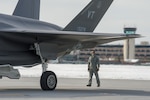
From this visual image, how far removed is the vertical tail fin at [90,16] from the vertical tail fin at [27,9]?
3390 mm

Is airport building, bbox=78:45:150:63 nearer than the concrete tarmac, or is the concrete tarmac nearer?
the concrete tarmac

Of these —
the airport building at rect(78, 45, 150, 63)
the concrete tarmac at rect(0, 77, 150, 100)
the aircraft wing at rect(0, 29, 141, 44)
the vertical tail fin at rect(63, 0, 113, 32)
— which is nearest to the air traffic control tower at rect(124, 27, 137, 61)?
the airport building at rect(78, 45, 150, 63)

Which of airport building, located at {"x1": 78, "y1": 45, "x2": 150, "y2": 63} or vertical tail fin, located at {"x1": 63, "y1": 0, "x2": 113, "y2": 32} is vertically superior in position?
airport building, located at {"x1": 78, "y1": 45, "x2": 150, "y2": 63}

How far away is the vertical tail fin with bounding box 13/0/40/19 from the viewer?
22.5m

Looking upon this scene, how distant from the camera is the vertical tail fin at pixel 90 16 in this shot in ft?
66.1

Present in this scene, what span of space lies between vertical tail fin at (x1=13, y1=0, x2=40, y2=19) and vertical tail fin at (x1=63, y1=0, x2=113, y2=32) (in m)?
3.39

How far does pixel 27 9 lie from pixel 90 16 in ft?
12.7

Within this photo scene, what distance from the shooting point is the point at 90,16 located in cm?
2045

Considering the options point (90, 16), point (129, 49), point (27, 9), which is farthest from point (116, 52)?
→ point (90, 16)

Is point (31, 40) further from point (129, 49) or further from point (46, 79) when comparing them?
point (129, 49)

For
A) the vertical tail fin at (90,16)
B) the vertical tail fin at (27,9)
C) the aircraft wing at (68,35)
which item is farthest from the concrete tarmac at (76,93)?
the vertical tail fin at (27,9)

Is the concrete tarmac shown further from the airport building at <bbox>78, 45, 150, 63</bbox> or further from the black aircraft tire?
the airport building at <bbox>78, 45, 150, 63</bbox>

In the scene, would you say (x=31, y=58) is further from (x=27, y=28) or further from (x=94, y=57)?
(x=94, y=57)

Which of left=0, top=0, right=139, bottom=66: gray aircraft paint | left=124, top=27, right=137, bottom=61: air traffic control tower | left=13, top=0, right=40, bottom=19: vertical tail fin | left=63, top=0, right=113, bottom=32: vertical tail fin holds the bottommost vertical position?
left=0, top=0, right=139, bottom=66: gray aircraft paint
